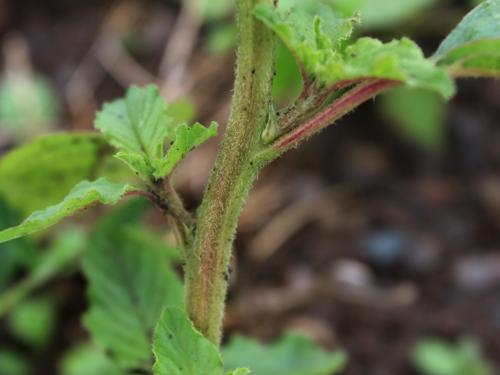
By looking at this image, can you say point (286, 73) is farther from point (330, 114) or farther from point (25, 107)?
point (330, 114)

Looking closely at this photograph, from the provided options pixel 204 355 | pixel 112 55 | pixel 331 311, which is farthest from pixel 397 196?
pixel 204 355

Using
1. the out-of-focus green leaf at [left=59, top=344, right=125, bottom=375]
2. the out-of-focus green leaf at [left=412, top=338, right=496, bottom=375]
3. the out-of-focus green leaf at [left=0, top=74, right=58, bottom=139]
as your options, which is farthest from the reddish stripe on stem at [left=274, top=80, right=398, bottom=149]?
the out-of-focus green leaf at [left=0, top=74, right=58, bottom=139]

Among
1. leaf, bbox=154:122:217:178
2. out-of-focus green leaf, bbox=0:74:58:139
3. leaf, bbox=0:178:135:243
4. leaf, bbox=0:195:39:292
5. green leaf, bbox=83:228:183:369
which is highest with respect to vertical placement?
out-of-focus green leaf, bbox=0:74:58:139

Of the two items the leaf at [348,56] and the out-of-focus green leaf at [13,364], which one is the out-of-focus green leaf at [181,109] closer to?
the leaf at [348,56]

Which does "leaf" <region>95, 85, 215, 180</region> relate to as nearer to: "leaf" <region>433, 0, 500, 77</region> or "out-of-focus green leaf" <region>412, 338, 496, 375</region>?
"leaf" <region>433, 0, 500, 77</region>

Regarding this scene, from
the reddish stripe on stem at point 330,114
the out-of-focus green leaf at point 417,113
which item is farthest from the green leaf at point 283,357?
the out-of-focus green leaf at point 417,113

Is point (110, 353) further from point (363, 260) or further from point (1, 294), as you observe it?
point (363, 260)
